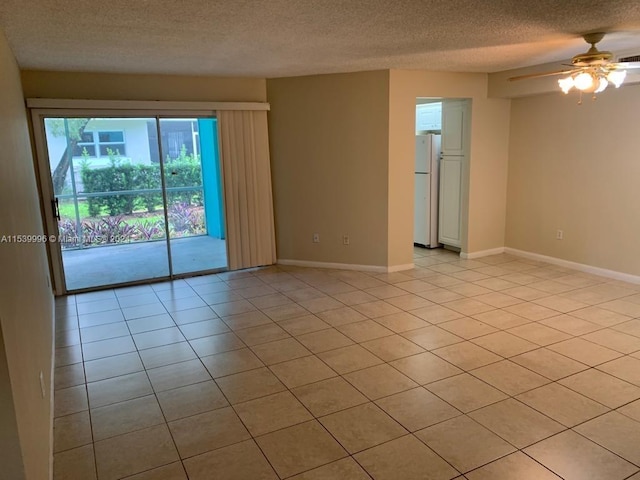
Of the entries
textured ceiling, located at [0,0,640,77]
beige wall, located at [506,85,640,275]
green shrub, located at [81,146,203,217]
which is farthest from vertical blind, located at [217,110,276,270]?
beige wall, located at [506,85,640,275]

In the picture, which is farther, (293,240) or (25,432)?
(293,240)

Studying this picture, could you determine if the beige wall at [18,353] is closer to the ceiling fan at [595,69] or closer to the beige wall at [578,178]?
the ceiling fan at [595,69]

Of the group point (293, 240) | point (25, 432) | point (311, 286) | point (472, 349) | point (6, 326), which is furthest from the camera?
point (293, 240)

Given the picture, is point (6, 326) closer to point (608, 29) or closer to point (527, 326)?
point (527, 326)

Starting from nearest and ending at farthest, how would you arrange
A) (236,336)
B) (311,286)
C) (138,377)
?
(138,377), (236,336), (311,286)

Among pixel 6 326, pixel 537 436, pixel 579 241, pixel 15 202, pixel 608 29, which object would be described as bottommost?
pixel 537 436

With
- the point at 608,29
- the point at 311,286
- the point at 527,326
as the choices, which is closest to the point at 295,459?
the point at 527,326

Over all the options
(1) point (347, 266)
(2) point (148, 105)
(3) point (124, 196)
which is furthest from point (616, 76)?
(3) point (124, 196)

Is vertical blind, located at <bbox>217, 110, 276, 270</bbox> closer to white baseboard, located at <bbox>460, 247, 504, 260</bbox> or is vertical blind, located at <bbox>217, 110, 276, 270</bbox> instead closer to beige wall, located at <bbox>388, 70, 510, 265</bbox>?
beige wall, located at <bbox>388, 70, 510, 265</bbox>

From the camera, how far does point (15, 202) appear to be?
2480 mm

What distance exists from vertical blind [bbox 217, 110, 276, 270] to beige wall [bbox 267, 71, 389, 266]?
16 cm

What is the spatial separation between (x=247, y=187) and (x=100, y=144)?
1.94 meters

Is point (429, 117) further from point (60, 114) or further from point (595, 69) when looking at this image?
point (60, 114)

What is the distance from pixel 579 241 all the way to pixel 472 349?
9.52 feet
